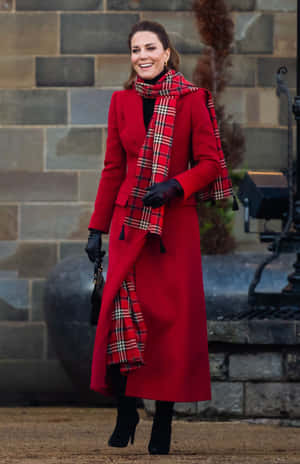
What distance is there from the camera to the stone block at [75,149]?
20.0ft

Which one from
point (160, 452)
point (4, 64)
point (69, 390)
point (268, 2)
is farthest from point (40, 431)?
point (268, 2)

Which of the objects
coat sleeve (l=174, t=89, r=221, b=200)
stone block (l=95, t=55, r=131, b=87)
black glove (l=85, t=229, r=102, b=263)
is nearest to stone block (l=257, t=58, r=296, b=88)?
stone block (l=95, t=55, r=131, b=87)

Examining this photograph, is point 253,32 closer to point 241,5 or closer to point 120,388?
point 241,5

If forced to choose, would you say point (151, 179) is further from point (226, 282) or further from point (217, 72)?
point (217, 72)

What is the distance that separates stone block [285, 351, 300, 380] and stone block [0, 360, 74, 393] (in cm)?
205

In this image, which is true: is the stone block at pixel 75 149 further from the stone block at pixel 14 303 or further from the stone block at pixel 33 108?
the stone block at pixel 14 303

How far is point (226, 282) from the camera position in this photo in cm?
496

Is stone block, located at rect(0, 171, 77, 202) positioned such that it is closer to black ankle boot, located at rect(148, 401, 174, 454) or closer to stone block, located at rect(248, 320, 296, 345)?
stone block, located at rect(248, 320, 296, 345)

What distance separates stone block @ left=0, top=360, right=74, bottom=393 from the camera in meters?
5.96

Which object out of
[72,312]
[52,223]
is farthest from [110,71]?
[72,312]

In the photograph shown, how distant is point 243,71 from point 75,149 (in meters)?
1.30

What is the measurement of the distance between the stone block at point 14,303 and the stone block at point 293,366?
228cm

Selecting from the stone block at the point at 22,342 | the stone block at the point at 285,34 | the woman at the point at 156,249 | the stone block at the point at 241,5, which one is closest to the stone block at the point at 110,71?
the stone block at the point at 241,5

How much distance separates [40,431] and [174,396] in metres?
1.32
